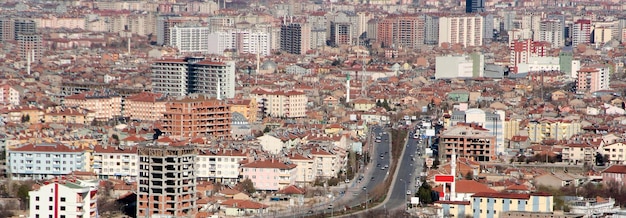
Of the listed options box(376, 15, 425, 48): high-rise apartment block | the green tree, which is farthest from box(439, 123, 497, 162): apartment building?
box(376, 15, 425, 48): high-rise apartment block

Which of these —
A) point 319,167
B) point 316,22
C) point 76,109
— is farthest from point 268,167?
point 316,22

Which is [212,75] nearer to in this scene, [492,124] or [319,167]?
[492,124]

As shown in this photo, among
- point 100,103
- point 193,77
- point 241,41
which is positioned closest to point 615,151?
point 100,103

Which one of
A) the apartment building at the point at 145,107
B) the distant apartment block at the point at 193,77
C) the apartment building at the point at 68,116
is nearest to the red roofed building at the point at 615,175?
the apartment building at the point at 145,107

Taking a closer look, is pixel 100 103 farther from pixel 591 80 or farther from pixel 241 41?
pixel 241 41

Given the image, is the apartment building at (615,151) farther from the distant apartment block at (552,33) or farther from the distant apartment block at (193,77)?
the distant apartment block at (552,33)

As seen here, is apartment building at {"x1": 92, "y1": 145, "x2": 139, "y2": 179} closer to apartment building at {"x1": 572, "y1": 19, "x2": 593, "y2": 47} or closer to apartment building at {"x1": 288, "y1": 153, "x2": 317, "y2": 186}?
apartment building at {"x1": 288, "y1": 153, "x2": 317, "y2": 186}

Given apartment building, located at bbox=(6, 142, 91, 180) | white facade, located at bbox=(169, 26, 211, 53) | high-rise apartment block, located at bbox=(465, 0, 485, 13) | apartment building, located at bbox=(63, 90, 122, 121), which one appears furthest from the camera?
high-rise apartment block, located at bbox=(465, 0, 485, 13)
